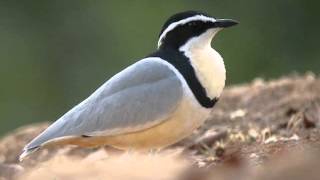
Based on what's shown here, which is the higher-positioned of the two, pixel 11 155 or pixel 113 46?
pixel 113 46

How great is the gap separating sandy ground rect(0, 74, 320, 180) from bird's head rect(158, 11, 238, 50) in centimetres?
66

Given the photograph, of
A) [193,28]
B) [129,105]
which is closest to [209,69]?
[193,28]

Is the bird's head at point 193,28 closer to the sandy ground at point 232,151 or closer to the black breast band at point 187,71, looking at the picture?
the black breast band at point 187,71

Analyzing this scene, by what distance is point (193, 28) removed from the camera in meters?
7.13

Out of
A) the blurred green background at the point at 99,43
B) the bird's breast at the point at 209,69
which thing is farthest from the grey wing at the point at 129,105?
the blurred green background at the point at 99,43

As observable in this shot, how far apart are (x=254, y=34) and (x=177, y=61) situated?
13.1 meters

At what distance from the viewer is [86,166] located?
6.35 metres

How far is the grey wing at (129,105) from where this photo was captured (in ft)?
22.8

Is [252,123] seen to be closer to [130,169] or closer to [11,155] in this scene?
[11,155]

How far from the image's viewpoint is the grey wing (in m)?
6.94

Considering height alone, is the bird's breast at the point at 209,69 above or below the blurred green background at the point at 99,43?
below

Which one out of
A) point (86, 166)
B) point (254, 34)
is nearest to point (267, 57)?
point (254, 34)

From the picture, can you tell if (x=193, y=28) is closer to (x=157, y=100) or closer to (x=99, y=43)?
(x=157, y=100)

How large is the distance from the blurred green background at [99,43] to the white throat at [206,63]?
1192 centimetres
